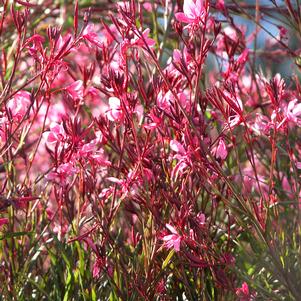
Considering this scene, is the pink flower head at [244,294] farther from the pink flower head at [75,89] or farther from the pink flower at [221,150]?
the pink flower head at [75,89]

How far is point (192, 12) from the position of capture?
67.9 inches

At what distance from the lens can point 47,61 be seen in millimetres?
1819

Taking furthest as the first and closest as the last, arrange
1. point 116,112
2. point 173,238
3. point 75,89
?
point 75,89
point 116,112
point 173,238

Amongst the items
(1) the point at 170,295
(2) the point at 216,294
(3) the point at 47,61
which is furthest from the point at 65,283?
(3) the point at 47,61

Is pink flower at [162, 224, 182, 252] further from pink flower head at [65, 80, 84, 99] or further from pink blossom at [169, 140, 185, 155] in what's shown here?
pink flower head at [65, 80, 84, 99]

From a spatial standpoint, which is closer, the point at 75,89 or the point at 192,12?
the point at 192,12

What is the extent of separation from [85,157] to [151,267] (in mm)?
330

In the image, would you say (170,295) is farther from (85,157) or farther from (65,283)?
(85,157)

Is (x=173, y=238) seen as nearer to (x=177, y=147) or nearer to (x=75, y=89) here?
(x=177, y=147)

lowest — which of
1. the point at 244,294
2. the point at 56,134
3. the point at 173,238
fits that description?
the point at 244,294

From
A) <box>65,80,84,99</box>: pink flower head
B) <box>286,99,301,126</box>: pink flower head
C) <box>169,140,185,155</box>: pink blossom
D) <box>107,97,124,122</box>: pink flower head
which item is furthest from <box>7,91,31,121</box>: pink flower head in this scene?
<box>286,99,301,126</box>: pink flower head

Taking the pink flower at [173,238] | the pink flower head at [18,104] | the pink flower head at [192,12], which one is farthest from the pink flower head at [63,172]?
the pink flower head at [192,12]

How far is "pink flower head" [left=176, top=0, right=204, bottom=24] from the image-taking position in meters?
1.71

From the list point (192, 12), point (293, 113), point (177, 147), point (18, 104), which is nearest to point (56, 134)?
point (18, 104)
